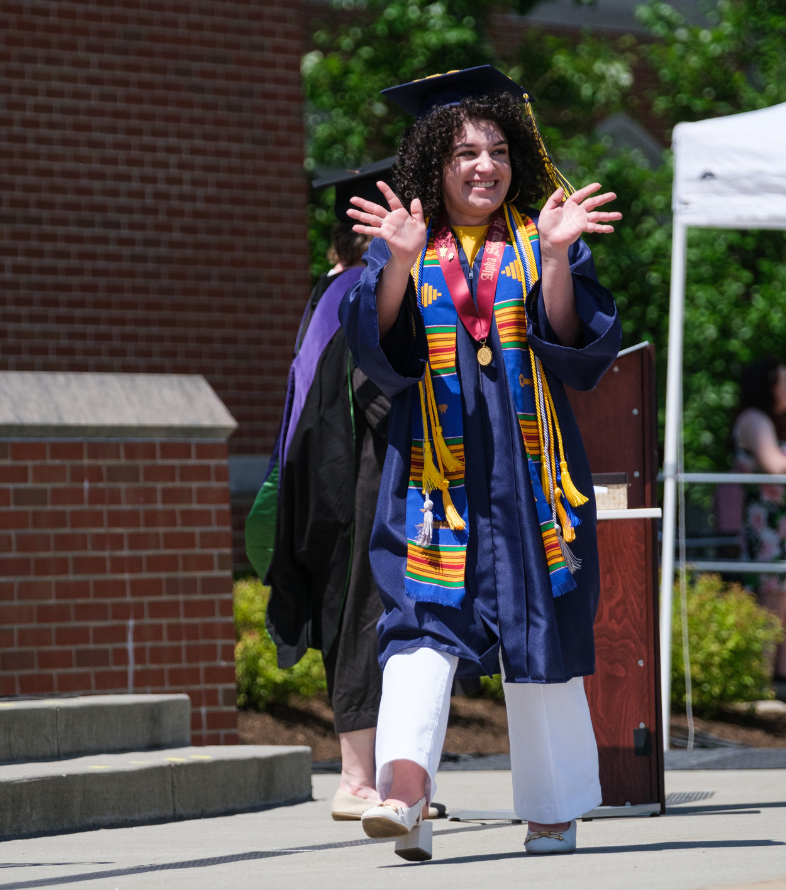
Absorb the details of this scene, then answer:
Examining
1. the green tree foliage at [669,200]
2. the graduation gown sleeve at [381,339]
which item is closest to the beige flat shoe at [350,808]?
the graduation gown sleeve at [381,339]

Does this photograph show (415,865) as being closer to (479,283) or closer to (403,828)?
(403,828)

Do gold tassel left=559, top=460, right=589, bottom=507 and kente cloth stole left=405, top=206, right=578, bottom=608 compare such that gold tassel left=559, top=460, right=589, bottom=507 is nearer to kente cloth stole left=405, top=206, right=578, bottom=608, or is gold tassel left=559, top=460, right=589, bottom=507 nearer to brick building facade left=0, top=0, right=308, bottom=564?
kente cloth stole left=405, top=206, right=578, bottom=608

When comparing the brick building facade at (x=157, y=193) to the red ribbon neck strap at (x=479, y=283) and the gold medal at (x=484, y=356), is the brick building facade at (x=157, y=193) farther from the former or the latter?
the gold medal at (x=484, y=356)

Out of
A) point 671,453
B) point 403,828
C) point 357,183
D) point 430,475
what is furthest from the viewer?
point 671,453

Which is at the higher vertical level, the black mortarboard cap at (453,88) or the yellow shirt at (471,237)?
the black mortarboard cap at (453,88)

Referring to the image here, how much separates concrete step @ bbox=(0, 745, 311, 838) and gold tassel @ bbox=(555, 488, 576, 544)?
5.89 ft

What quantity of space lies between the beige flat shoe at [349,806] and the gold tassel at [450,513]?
1.34m

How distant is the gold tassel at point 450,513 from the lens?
3381mm

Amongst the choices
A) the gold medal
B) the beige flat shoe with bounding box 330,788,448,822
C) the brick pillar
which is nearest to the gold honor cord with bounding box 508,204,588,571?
the gold medal

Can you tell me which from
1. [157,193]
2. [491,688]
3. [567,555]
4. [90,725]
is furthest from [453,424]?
[157,193]

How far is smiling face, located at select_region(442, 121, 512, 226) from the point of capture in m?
3.68

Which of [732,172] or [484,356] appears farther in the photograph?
[732,172]

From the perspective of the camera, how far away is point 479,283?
359 cm

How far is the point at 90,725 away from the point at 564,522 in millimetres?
2142
